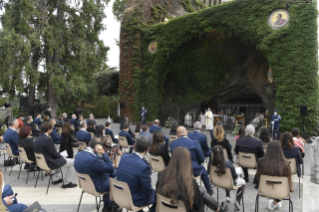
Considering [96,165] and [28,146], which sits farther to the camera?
[28,146]

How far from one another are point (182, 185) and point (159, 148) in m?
2.68

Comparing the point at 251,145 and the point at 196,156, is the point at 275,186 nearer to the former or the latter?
the point at 196,156

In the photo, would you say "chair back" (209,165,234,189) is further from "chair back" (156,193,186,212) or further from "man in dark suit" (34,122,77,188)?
"man in dark suit" (34,122,77,188)

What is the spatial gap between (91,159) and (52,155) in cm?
202

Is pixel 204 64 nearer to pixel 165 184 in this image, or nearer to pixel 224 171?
pixel 224 171

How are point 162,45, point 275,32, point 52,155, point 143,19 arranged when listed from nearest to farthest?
1. point 52,155
2. point 275,32
3. point 162,45
4. point 143,19

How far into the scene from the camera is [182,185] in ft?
8.34

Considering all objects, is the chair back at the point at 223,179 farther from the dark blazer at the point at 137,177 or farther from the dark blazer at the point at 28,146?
the dark blazer at the point at 28,146

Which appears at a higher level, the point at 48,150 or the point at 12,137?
the point at 12,137

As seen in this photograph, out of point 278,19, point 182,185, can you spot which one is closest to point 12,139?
point 182,185

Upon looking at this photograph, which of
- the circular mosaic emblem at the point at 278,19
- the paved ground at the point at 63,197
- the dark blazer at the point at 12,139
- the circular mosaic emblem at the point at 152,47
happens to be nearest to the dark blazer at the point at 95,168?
the paved ground at the point at 63,197

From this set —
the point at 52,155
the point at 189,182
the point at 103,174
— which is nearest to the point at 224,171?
the point at 189,182

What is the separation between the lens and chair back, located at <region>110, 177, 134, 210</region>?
3199mm

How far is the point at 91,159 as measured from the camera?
3807 millimetres
